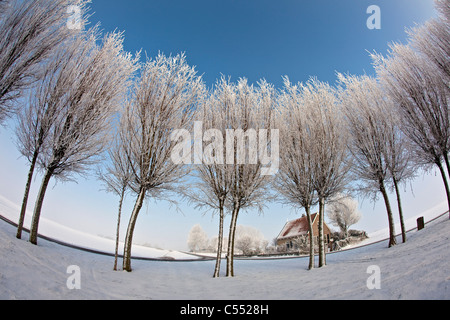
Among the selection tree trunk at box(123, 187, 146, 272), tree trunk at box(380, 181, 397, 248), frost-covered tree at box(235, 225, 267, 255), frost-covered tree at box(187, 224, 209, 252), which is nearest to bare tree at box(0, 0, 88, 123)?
tree trunk at box(123, 187, 146, 272)

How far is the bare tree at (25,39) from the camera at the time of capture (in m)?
7.22

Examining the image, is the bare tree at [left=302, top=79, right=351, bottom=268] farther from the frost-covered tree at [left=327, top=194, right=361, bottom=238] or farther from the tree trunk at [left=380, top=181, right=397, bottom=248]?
the frost-covered tree at [left=327, top=194, right=361, bottom=238]

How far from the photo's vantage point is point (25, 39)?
7.58 meters

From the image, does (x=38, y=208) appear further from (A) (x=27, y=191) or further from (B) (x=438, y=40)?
(B) (x=438, y=40)

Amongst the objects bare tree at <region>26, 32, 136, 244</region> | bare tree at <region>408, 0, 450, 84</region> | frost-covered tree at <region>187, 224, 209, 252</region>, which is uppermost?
bare tree at <region>408, 0, 450, 84</region>

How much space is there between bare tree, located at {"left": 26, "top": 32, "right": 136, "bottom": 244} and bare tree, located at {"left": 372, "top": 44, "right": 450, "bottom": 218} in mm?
15013

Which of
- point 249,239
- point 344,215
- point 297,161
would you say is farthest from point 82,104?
point 249,239

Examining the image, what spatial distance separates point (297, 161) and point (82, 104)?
10.7 meters

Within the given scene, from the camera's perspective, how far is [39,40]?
26.3 feet

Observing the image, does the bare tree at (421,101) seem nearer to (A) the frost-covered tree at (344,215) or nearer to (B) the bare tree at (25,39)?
(B) the bare tree at (25,39)

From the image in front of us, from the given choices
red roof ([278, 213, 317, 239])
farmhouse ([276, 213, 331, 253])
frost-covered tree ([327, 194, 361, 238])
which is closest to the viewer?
farmhouse ([276, 213, 331, 253])

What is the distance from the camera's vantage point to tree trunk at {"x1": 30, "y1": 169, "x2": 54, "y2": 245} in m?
8.70

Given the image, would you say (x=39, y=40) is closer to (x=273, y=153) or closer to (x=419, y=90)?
(x=273, y=153)

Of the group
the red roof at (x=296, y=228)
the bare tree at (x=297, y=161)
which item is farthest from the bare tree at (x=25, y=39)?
the red roof at (x=296, y=228)
